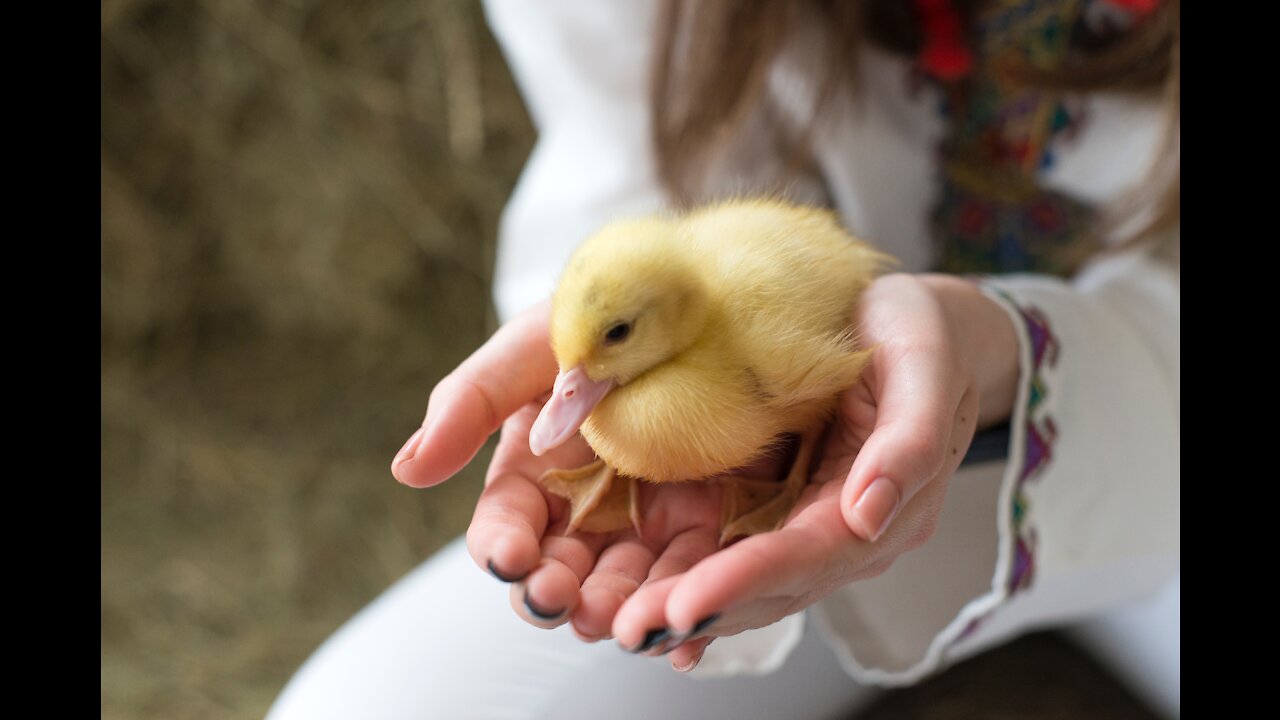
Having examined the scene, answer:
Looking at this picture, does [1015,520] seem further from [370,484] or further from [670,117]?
[370,484]

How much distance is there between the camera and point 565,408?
598mm

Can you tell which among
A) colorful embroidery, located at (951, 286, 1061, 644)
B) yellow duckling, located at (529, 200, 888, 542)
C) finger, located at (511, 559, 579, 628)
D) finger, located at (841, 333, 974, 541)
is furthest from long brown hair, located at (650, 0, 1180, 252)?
finger, located at (511, 559, 579, 628)

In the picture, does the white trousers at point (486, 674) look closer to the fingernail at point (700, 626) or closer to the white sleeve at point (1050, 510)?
the white sleeve at point (1050, 510)

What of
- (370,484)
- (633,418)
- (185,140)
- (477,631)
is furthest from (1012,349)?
(185,140)

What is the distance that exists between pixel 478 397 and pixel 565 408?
6cm

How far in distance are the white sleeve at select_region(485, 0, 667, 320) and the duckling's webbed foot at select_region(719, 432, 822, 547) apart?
1.53 ft

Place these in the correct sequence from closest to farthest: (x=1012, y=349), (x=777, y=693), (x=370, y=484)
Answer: (x=1012, y=349) < (x=777, y=693) < (x=370, y=484)

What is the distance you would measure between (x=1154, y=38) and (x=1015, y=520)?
0.47 metres

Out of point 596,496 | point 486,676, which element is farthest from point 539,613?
point 486,676

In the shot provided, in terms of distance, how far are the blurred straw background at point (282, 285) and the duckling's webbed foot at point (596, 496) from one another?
733 mm

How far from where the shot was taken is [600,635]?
54 cm

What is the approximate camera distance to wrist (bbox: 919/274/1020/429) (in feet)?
2.34

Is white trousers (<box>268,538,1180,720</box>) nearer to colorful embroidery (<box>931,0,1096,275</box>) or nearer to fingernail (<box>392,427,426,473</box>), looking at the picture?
fingernail (<box>392,427,426,473</box>)

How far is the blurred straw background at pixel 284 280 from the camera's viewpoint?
4.75 ft
